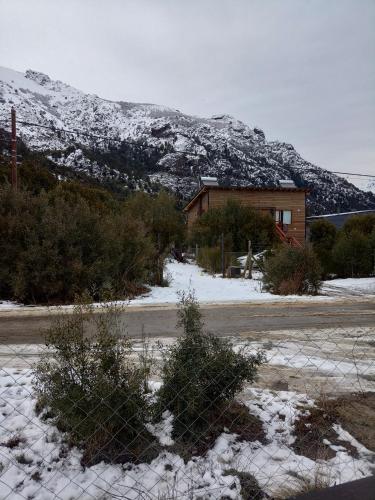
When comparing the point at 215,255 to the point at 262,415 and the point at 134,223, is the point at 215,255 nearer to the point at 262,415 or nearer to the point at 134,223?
the point at 134,223

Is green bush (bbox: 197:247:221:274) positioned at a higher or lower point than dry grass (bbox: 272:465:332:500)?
higher

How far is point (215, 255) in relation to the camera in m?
23.2

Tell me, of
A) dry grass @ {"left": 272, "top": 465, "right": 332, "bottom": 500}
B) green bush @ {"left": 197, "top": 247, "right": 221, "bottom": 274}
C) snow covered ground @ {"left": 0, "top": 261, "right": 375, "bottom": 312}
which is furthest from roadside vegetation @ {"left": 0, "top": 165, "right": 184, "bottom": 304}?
green bush @ {"left": 197, "top": 247, "right": 221, "bottom": 274}

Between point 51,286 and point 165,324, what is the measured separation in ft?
15.3

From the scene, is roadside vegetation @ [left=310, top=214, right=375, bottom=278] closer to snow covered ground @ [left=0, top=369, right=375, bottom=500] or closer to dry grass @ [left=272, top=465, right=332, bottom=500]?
snow covered ground @ [left=0, top=369, right=375, bottom=500]

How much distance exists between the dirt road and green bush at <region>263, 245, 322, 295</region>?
2152 millimetres

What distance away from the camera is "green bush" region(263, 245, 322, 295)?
14.3m

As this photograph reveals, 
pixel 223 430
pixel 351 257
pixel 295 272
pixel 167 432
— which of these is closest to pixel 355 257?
pixel 351 257

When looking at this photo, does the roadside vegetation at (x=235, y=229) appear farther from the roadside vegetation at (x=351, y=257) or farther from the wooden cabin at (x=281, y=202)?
the wooden cabin at (x=281, y=202)

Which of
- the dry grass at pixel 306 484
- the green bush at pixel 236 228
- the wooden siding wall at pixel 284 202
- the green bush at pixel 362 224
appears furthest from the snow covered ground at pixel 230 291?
the wooden siding wall at pixel 284 202

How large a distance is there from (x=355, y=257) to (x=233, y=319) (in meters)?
15.6

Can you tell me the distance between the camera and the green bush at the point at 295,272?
1432 cm

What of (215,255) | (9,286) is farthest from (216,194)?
(9,286)

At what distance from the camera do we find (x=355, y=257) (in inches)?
904
